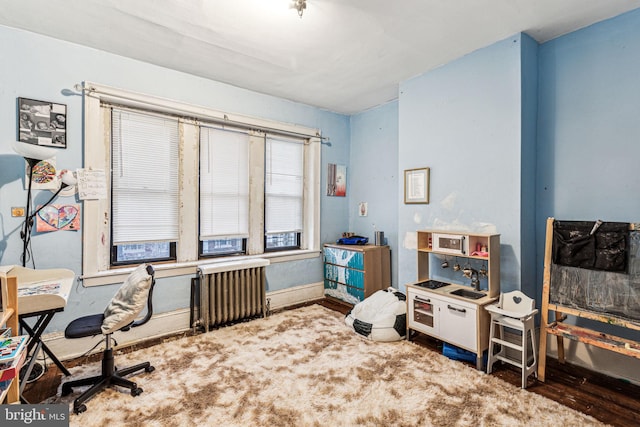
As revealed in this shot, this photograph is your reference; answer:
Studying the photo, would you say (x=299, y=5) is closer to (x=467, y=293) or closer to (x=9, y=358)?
(x=9, y=358)

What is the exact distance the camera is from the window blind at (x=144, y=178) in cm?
305

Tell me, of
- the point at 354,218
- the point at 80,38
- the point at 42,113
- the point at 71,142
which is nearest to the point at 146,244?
the point at 71,142

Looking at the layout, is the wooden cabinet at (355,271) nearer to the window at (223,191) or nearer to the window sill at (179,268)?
the window sill at (179,268)

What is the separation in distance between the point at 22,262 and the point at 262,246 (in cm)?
234

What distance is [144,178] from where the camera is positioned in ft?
10.5

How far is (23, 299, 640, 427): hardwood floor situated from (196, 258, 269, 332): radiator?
3.94 ft

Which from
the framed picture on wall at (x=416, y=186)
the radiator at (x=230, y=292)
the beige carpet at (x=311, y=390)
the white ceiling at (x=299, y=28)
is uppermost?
the white ceiling at (x=299, y=28)

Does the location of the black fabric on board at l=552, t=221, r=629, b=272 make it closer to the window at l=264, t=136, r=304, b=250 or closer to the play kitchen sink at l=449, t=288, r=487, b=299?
the play kitchen sink at l=449, t=288, r=487, b=299

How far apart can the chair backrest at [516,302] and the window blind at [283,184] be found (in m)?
2.80

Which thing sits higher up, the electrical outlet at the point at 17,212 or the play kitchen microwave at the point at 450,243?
the electrical outlet at the point at 17,212

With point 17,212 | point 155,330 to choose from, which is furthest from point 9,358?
point 155,330

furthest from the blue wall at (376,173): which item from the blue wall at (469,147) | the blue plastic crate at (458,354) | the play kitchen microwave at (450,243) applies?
the blue plastic crate at (458,354)

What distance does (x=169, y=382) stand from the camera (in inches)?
92.0

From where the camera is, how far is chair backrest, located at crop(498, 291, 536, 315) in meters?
2.45
